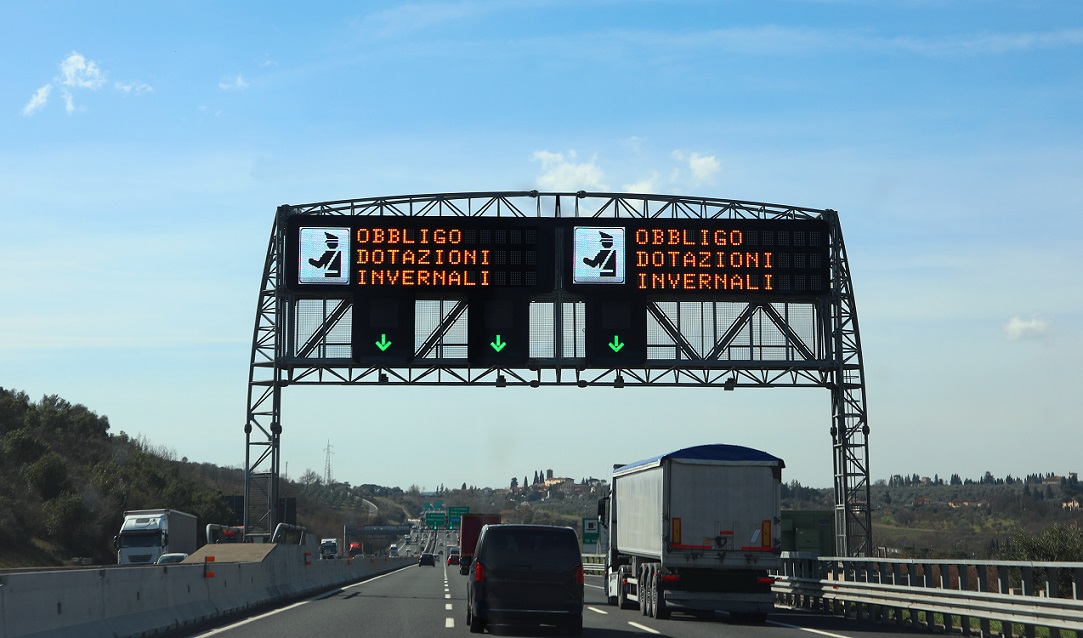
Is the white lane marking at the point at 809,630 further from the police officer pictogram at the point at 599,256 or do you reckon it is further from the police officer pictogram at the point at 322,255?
the police officer pictogram at the point at 322,255

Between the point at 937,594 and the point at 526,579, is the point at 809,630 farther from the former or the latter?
the point at 526,579

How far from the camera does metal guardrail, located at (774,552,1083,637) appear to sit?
19.1m

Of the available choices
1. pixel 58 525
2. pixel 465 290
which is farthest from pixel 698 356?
pixel 58 525

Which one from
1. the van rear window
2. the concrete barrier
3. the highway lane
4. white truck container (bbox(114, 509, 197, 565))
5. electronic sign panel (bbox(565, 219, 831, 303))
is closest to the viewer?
the concrete barrier

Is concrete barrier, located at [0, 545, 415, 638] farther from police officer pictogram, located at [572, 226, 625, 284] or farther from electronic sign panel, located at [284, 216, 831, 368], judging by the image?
police officer pictogram, located at [572, 226, 625, 284]

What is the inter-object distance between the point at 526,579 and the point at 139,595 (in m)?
6.34

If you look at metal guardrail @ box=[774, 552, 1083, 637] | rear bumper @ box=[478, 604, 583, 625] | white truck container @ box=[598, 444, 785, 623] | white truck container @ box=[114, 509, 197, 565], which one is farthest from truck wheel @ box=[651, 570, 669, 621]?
white truck container @ box=[114, 509, 197, 565]

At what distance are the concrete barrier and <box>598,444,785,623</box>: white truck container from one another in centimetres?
941

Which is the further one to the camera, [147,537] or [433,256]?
[147,537]

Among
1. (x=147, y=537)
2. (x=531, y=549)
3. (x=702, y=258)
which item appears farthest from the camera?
(x=147, y=537)

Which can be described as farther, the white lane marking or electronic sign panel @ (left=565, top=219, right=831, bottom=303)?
electronic sign panel @ (left=565, top=219, right=831, bottom=303)

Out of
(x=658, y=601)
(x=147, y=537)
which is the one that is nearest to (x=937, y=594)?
(x=658, y=601)

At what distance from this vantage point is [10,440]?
88.1 metres

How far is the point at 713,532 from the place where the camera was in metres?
26.5
